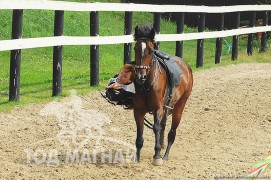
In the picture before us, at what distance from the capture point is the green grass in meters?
13.6

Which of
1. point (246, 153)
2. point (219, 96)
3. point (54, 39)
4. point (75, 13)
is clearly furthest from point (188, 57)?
point (246, 153)

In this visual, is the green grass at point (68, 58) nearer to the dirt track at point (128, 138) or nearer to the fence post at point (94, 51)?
the fence post at point (94, 51)

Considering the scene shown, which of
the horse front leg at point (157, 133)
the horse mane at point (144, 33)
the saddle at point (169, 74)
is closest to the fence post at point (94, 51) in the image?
the saddle at point (169, 74)

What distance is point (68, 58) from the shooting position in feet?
61.8

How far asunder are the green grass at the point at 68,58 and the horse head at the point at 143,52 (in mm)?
3650

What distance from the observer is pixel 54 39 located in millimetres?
12789

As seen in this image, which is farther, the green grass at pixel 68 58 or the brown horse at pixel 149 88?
the green grass at pixel 68 58

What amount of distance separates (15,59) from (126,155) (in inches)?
142

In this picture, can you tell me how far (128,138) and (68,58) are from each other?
881 cm

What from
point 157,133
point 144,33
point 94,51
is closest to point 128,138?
point 157,133

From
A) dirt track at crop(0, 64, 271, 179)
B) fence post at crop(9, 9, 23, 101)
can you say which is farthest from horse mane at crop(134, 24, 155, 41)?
fence post at crop(9, 9, 23, 101)

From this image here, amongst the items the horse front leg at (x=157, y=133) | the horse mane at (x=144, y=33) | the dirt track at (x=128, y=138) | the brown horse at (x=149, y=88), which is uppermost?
the horse mane at (x=144, y=33)

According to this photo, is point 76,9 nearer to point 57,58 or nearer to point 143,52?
point 57,58

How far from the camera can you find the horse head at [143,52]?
838 centimetres
